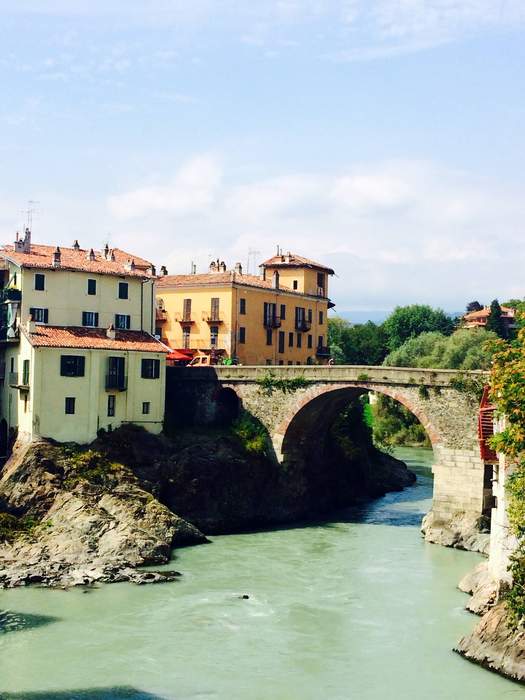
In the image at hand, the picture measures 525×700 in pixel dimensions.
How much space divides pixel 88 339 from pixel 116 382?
2.92 metres

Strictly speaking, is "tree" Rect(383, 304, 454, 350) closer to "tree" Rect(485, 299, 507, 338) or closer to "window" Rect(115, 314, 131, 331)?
"tree" Rect(485, 299, 507, 338)

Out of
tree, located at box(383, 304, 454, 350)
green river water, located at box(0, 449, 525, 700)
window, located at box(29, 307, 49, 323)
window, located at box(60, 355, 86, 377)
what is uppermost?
tree, located at box(383, 304, 454, 350)

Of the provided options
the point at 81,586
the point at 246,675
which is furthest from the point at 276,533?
the point at 246,675

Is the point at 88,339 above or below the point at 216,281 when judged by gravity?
below

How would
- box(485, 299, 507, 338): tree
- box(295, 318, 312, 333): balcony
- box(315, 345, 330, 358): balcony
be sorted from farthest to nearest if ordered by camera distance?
box(485, 299, 507, 338): tree → box(315, 345, 330, 358): balcony → box(295, 318, 312, 333): balcony

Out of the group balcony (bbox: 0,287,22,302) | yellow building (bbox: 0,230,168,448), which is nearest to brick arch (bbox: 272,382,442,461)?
yellow building (bbox: 0,230,168,448)

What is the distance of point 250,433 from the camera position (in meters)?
56.7

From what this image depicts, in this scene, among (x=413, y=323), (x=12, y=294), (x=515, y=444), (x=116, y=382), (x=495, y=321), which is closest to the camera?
(x=515, y=444)

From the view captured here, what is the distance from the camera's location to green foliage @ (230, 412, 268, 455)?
56.1 metres

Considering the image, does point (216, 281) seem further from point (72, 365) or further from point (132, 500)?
point (132, 500)

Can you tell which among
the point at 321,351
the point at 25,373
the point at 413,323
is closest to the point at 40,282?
the point at 25,373

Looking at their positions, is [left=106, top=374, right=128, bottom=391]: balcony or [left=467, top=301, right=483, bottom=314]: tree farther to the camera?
[left=467, top=301, right=483, bottom=314]: tree

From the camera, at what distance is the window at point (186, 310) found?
69.9 meters

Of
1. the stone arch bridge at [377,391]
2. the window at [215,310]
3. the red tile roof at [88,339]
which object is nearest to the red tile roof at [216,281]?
the window at [215,310]
